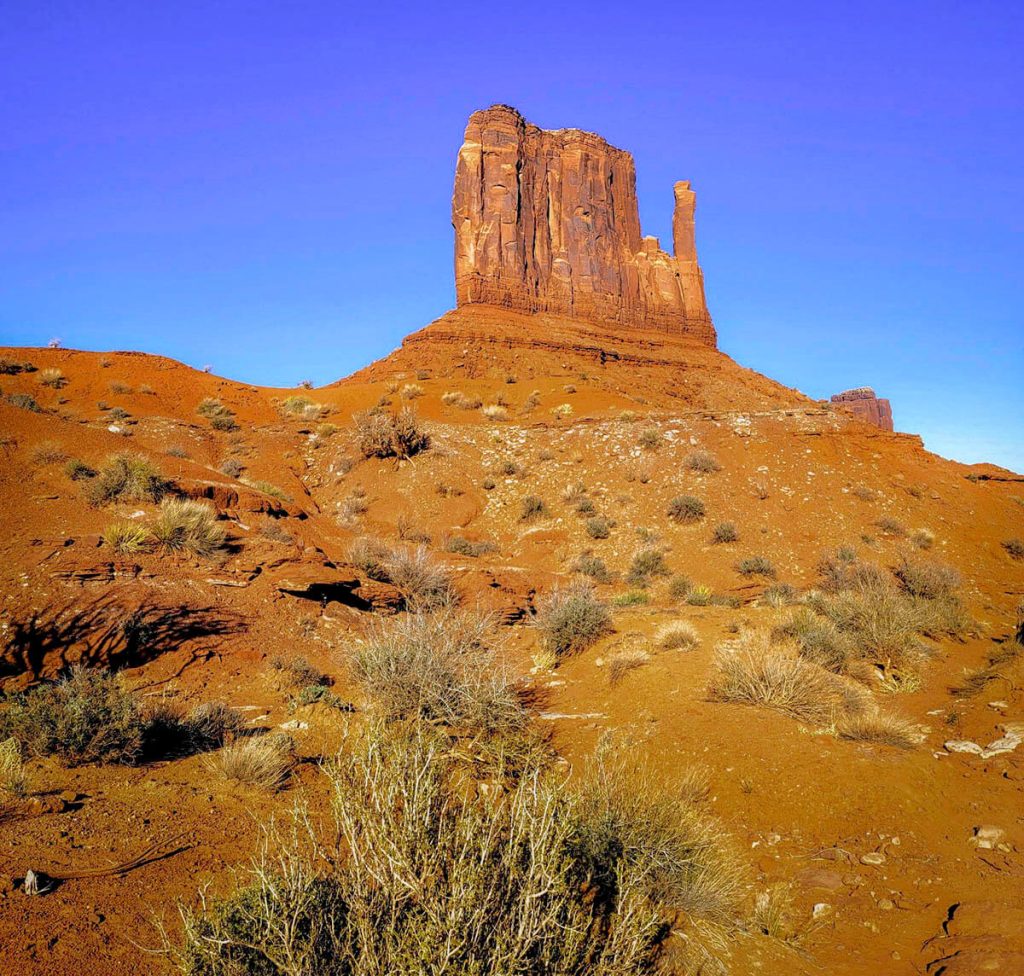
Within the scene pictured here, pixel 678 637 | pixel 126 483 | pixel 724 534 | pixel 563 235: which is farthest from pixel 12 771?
pixel 563 235

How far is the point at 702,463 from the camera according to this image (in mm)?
21078

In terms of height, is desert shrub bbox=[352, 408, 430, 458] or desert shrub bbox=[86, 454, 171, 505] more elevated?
desert shrub bbox=[352, 408, 430, 458]

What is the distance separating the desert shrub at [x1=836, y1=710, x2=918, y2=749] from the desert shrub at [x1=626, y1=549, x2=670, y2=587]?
367 inches

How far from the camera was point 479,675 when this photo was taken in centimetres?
630

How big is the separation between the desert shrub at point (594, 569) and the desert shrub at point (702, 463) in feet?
19.4

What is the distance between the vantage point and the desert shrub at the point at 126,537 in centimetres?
882

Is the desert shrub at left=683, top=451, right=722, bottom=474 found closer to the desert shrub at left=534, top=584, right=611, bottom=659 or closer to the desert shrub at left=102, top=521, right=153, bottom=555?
the desert shrub at left=534, top=584, right=611, bottom=659

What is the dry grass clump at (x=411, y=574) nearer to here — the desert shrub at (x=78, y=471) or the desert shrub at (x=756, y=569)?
the desert shrub at (x=78, y=471)

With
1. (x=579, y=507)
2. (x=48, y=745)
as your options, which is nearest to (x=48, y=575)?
(x=48, y=745)

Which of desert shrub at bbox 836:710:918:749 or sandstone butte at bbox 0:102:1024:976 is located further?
desert shrub at bbox 836:710:918:749

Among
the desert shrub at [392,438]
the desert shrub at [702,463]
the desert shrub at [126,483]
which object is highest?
the desert shrub at [392,438]

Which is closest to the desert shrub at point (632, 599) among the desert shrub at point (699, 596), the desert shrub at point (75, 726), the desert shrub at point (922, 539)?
the desert shrub at point (699, 596)

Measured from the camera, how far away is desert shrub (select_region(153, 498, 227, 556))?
9.41 metres

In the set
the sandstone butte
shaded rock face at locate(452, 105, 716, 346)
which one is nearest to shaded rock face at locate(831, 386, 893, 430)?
shaded rock face at locate(452, 105, 716, 346)
